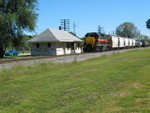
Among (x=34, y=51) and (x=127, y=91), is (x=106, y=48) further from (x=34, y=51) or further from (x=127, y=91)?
(x=127, y=91)

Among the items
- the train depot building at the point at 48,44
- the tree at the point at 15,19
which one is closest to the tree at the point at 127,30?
the train depot building at the point at 48,44

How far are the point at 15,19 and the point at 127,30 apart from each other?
15444 centimetres

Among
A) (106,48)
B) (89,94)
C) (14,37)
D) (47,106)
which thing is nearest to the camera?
(47,106)

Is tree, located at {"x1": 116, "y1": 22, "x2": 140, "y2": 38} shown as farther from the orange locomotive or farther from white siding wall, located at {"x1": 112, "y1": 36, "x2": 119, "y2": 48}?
the orange locomotive

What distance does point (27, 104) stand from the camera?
268 inches

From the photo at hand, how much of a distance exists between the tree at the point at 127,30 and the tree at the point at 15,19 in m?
148

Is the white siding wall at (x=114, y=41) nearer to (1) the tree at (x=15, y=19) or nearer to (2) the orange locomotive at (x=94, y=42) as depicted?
(2) the orange locomotive at (x=94, y=42)

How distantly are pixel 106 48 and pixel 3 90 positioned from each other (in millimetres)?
50116

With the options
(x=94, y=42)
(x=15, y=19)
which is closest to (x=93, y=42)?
(x=94, y=42)

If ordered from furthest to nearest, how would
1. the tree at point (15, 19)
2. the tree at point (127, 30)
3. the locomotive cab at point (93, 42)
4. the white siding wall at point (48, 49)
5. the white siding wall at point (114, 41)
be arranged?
the tree at point (127, 30) → the white siding wall at point (114, 41) → the locomotive cab at point (93, 42) → the white siding wall at point (48, 49) → the tree at point (15, 19)

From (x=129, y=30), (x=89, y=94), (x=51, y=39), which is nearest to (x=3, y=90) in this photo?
(x=89, y=94)

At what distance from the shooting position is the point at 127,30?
182 meters

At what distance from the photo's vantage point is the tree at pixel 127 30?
18027 cm

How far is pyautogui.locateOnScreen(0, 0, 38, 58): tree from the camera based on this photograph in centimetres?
3584
